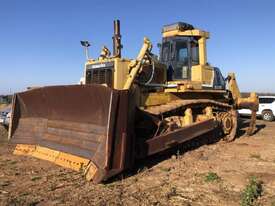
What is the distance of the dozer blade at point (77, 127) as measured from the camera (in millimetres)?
6879

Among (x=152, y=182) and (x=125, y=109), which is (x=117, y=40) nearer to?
(x=125, y=109)

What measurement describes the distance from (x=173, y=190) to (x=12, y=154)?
486cm

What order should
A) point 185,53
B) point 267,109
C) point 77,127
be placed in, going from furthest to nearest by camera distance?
point 267,109 → point 185,53 → point 77,127

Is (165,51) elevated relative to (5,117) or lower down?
elevated

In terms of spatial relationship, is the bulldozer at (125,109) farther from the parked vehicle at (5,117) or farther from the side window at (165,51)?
the parked vehicle at (5,117)

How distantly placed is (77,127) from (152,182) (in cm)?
208

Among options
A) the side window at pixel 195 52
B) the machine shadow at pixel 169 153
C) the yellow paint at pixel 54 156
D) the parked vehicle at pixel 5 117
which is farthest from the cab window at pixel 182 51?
the parked vehicle at pixel 5 117

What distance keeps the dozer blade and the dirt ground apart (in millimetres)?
293

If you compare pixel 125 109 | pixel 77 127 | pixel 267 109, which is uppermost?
pixel 125 109

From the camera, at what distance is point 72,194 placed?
614cm

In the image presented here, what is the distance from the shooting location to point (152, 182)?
696cm

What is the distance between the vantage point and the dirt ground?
19.4ft

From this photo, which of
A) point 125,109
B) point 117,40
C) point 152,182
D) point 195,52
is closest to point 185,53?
point 195,52

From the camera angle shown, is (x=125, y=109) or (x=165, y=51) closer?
(x=125, y=109)
